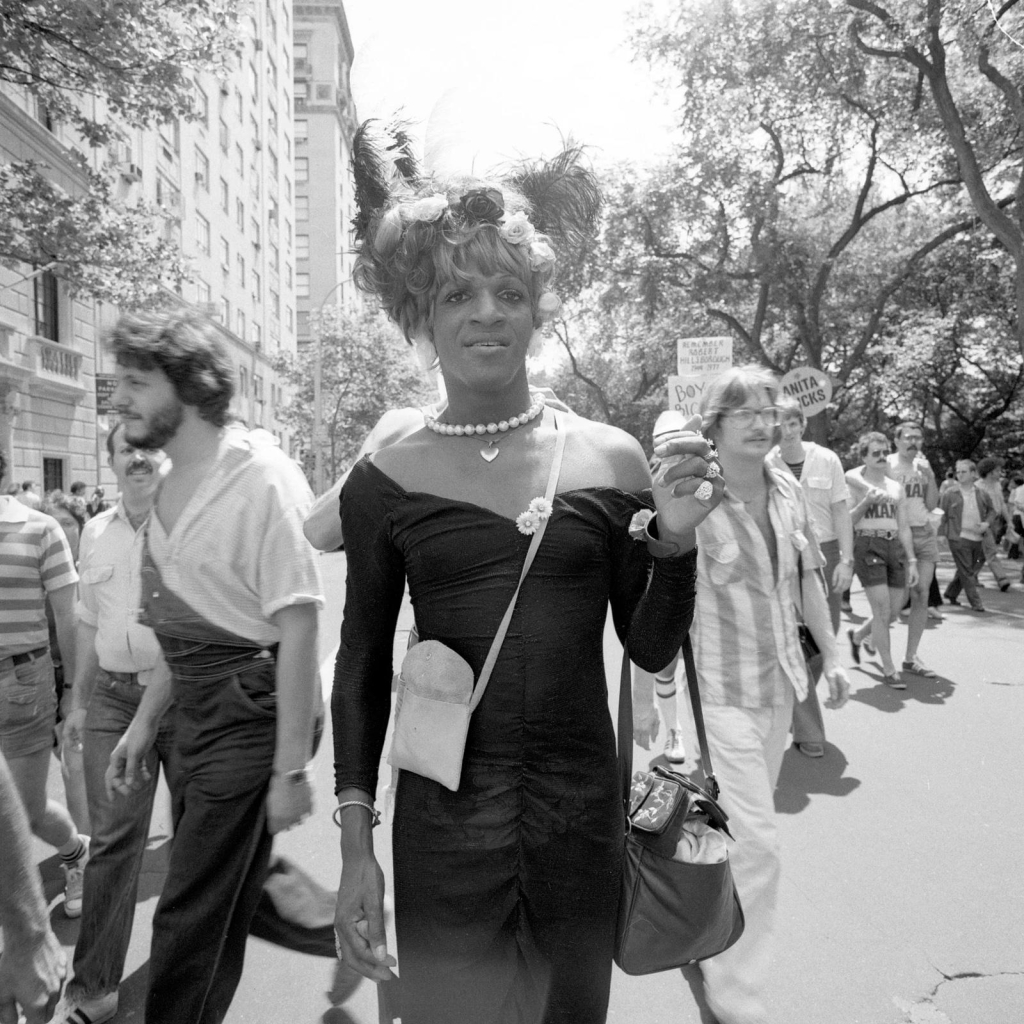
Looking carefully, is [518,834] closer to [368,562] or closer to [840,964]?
[368,562]

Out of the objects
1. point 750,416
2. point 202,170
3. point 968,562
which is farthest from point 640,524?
point 202,170

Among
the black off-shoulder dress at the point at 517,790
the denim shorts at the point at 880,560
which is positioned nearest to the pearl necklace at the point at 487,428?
the black off-shoulder dress at the point at 517,790

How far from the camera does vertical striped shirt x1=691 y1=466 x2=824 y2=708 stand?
312 centimetres

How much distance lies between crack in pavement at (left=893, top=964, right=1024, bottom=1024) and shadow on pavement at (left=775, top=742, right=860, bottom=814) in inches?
60.4

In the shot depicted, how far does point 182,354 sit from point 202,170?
3697cm

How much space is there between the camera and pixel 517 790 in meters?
1.69

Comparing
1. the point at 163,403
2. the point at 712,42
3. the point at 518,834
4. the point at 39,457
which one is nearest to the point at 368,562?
the point at 518,834

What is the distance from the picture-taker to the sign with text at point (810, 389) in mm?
10773

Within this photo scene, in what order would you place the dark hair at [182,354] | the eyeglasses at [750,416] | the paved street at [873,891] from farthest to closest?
the eyeglasses at [750,416] < the paved street at [873,891] < the dark hair at [182,354]

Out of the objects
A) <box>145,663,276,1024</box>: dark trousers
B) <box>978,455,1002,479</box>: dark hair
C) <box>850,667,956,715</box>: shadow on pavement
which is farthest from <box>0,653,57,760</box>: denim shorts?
<box>978,455,1002,479</box>: dark hair

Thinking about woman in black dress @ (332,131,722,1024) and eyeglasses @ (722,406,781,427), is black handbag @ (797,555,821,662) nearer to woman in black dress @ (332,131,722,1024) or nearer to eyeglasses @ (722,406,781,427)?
eyeglasses @ (722,406,781,427)

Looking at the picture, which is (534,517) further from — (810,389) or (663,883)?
(810,389)

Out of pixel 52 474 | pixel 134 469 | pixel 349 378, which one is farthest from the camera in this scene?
pixel 349 378

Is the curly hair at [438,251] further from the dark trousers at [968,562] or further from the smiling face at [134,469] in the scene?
the dark trousers at [968,562]
